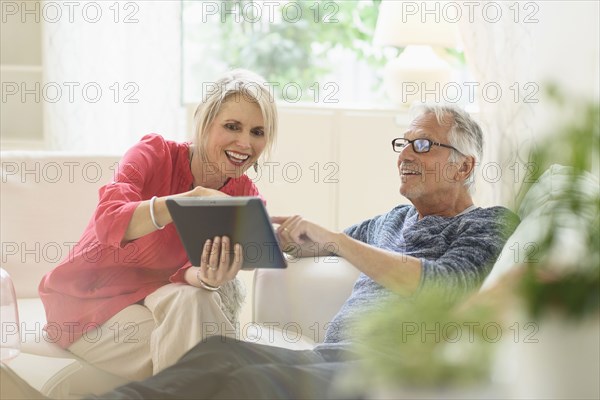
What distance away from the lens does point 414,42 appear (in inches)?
131

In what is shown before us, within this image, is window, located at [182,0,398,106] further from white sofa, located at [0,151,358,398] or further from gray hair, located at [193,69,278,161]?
gray hair, located at [193,69,278,161]

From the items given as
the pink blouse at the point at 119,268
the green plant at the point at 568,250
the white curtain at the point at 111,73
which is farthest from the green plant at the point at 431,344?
the white curtain at the point at 111,73

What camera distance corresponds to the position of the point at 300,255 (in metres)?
2.39

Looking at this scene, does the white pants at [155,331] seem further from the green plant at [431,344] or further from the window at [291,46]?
the window at [291,46]

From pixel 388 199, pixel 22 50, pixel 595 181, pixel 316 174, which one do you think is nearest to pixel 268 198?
pixel 316 174

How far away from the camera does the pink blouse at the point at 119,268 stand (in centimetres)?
216

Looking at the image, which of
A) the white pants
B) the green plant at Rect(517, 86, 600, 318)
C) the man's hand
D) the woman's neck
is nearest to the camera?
the green plant at Rect(517, 86, 600, 318)

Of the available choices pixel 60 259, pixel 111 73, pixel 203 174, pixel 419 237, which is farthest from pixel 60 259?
pixel 111 73

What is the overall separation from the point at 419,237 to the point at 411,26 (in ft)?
4.46

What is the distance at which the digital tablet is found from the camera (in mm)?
1844

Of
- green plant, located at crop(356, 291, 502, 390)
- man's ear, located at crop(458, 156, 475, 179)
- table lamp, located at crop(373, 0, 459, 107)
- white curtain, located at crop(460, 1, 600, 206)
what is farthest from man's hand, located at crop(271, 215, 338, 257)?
table lamp, located at crop(373, 0, 459, 107)

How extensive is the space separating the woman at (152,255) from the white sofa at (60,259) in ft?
0.34

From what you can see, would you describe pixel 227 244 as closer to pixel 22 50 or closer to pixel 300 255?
pixel 300 255

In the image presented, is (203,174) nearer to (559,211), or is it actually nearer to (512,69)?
(559,211)
